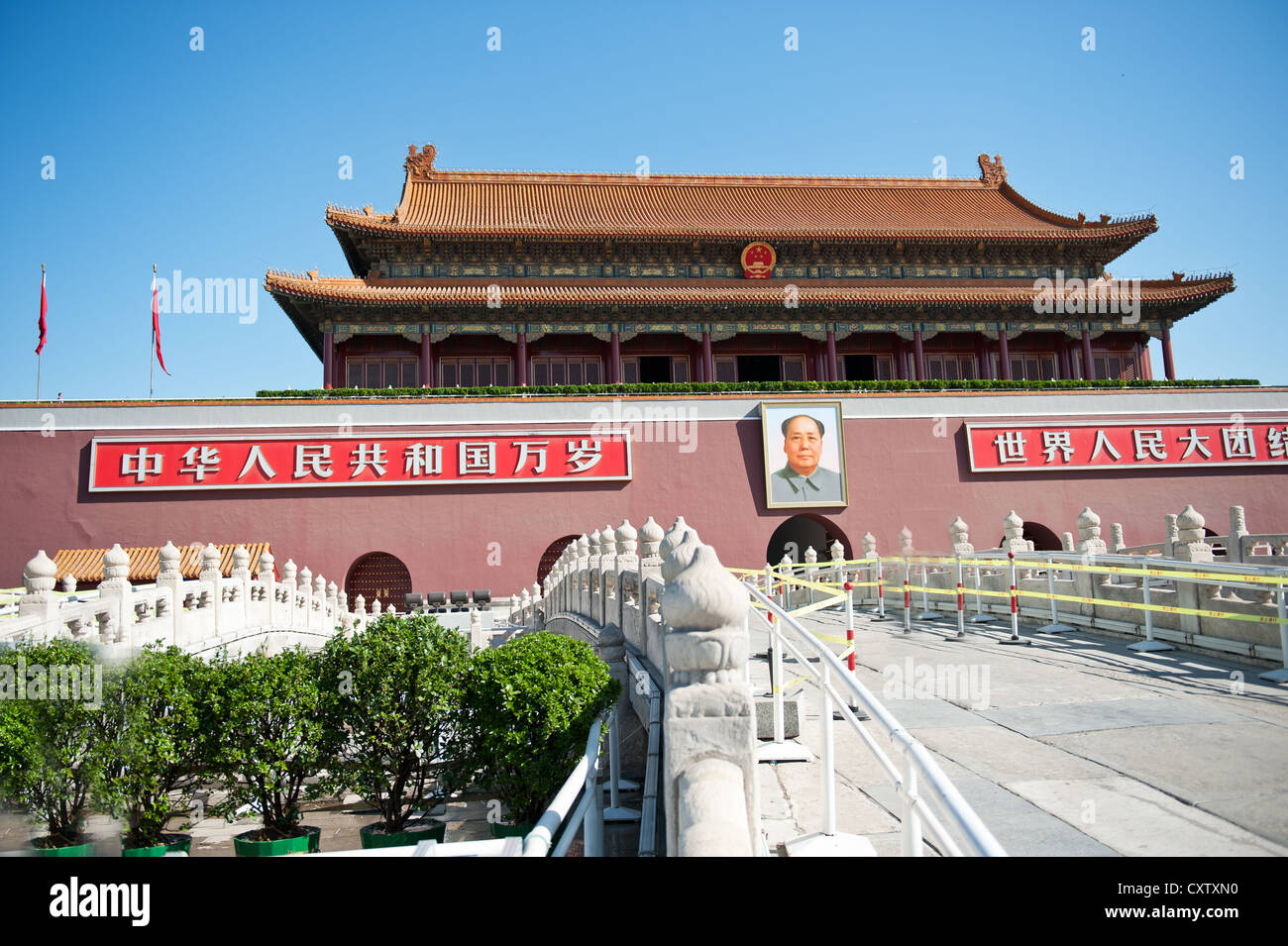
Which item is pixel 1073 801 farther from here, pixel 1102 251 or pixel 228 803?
pixel 1102 251

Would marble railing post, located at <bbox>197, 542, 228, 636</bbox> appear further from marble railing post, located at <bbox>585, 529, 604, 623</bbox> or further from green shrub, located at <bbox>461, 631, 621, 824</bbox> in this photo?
green shrub, located at <bbox>461, 631, 621, 824</bbox>

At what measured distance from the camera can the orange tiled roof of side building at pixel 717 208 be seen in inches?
929

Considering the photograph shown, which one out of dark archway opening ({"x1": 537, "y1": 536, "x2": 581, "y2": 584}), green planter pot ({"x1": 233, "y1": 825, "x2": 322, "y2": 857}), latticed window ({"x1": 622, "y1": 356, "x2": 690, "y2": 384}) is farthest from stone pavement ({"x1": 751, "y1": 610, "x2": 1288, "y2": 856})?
latticed window ({"x1": 622, "y1": 356, "x2": 690, "y2": 384})

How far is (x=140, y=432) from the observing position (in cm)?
1844

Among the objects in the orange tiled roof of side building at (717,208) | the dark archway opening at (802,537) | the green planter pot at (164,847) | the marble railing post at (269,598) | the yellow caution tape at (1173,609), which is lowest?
the green planter pot at (164,847)

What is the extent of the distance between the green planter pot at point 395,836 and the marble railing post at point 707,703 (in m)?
3.98

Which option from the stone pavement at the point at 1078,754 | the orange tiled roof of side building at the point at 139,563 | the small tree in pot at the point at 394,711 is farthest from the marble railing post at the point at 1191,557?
the orange tiled roof of side building at the point at 139,563

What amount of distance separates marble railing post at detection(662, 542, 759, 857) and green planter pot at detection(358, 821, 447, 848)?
13.1ft

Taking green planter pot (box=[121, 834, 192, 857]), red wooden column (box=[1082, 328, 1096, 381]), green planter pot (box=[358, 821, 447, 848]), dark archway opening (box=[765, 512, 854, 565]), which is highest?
red wooden column (box=[1082, 328, 1096, 381])

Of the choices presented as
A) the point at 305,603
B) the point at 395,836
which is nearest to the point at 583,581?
the point at 395,836

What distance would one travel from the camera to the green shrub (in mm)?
6094

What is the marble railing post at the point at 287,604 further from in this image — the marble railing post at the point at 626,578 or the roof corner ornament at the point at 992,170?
the roof corner ornament at the point at 992,170

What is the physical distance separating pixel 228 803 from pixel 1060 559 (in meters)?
9.73

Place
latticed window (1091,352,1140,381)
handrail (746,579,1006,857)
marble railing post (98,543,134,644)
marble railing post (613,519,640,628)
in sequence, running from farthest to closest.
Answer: latticed window (1091,352,1140,381), marble railing post (98,543,134,644), marble railing post (613,519,640,628), handrail (746,579,1006,857)
